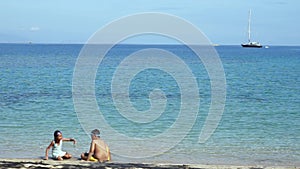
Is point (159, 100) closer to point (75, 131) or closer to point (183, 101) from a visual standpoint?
point (183, 101)

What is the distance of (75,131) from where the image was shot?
19422mm

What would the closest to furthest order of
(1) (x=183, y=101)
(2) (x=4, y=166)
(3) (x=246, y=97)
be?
(2) (x=4, y=166)
(1) (x=183, y=101)
(3) (x=246, y=97)

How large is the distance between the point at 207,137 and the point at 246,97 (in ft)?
50.4

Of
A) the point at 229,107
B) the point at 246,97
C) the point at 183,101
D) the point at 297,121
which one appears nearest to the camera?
the point at 297,121

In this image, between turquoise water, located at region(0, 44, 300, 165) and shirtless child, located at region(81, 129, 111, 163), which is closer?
shirtless child, located at region(81, 129, 111, 163)

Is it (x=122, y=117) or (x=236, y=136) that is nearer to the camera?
(x=236, y=136)

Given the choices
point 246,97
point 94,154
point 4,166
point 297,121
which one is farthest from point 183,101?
point 4,166

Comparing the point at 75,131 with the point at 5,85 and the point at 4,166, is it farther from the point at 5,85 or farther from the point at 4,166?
the point at 5,85

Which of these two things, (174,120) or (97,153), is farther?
(174,120)

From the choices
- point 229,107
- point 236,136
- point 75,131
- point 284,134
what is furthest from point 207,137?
point 229,107

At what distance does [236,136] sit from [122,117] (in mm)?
6244

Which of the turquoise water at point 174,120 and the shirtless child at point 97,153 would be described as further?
the turquoise water at point 174,120

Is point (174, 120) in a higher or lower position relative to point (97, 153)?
higher

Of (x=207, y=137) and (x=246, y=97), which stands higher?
(x=246, y=97)
